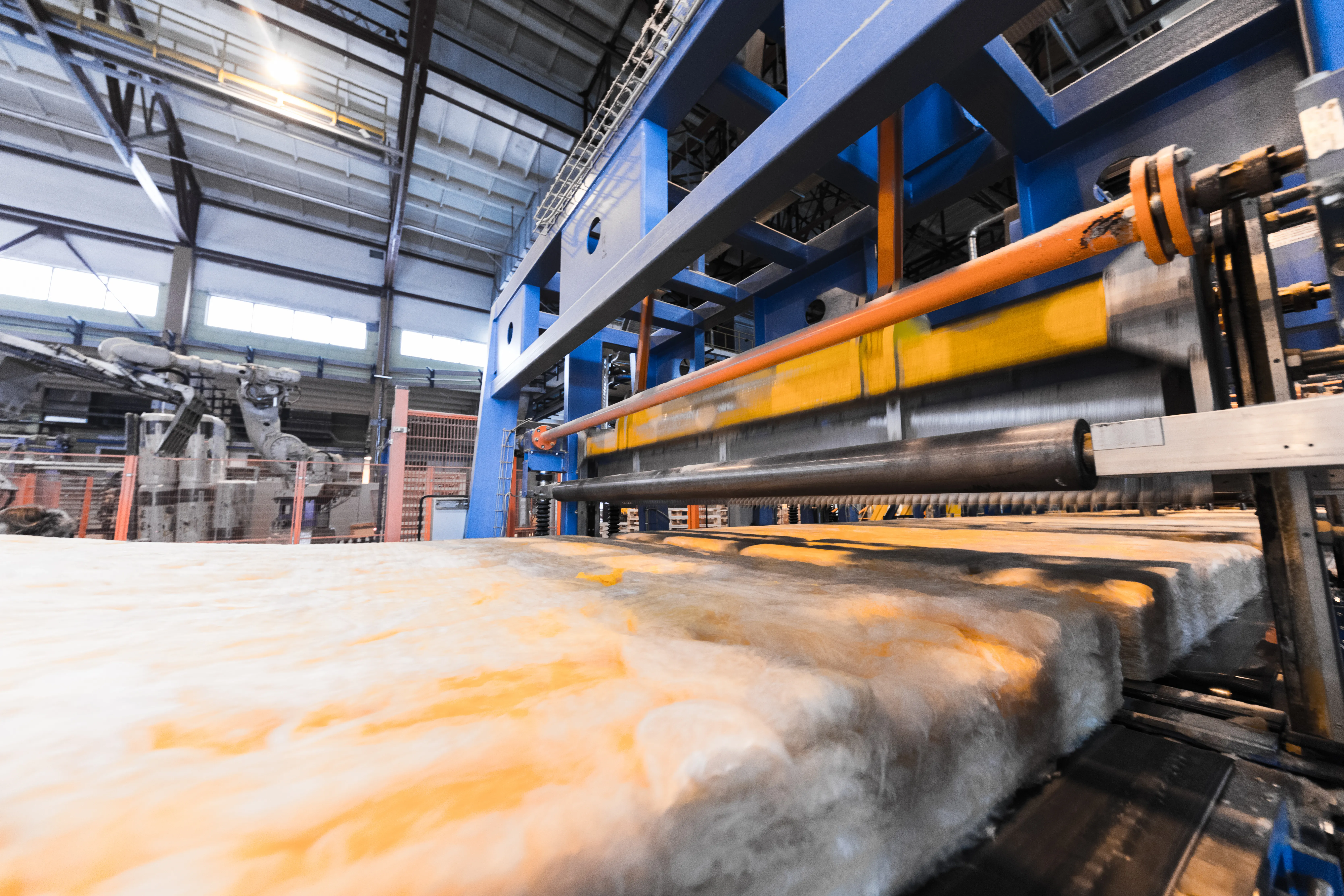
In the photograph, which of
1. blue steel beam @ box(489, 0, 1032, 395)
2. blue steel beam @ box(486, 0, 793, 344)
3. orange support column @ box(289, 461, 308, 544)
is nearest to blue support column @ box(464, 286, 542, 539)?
blue steel beam @ box(486, 0, 793, 344)

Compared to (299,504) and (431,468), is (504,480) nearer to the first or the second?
(431,468)

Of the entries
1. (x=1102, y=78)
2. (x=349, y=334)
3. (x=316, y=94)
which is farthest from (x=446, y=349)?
(x=1102, y=78)

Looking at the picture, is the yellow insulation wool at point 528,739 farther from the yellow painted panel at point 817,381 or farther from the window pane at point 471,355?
the window pane at point 471,355

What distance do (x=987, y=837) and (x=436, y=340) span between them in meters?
12.7

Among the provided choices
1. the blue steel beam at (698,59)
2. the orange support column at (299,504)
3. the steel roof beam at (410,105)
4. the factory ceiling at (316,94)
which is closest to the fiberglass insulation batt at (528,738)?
the blue steel beam at (698,59)

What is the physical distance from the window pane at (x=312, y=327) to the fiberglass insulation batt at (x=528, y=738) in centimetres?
1228

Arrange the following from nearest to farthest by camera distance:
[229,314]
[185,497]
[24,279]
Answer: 1. [185,497]
2. [24,279]
3. [229,314]

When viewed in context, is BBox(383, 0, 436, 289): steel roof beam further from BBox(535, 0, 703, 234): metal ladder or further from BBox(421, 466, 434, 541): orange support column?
BBox(535, 0, 703, 234): metal ladder

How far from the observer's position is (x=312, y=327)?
10391 mm

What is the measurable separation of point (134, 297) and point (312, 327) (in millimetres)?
2818

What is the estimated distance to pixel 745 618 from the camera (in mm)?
569

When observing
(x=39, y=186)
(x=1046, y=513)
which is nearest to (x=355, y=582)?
(x=1046, y=513)

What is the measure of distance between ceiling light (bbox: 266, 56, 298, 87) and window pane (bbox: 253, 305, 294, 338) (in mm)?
4970

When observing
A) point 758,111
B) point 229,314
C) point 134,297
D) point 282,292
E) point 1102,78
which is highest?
point 282,292
